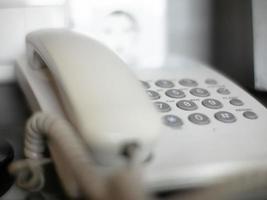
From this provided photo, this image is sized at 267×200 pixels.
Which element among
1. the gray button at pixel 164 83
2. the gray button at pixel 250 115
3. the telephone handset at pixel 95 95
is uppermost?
the telephone handset at pixel 95 95

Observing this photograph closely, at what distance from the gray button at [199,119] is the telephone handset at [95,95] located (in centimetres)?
7

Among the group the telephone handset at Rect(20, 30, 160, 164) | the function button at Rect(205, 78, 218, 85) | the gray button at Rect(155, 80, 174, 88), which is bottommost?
the function button at Rect(205, 78, 218, 85)

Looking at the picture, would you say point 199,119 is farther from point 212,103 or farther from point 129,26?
point 129,26

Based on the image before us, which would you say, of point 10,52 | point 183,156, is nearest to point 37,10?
point 10,52

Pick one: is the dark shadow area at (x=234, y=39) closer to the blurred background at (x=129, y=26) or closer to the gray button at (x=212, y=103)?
the blurred background at (x=129, y=26)

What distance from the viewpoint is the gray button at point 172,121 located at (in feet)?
1.31

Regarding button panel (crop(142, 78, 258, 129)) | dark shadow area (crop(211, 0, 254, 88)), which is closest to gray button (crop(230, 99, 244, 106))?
button panel (crop(142, 78, 258, 129))

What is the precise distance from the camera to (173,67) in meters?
0.53

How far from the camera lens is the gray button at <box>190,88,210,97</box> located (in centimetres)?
46

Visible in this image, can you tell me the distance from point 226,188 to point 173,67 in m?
0.27

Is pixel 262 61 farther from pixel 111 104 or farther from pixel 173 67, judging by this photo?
pixel 111 104

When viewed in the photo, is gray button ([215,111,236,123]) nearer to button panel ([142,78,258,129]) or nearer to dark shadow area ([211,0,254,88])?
button panel ([142,78,258,129])

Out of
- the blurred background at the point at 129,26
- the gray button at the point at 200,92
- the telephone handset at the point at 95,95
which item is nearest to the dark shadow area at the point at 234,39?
the blurred background at the point at 129,26

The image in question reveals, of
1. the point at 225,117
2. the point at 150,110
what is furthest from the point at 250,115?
the point at 150,110
